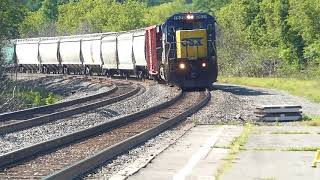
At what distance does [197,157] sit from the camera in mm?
11133

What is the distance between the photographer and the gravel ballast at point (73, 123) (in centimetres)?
1409

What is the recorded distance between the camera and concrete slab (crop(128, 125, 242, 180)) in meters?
9.46

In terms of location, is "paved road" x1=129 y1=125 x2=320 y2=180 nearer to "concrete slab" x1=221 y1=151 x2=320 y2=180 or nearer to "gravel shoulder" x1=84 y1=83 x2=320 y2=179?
"concrete slab" x1=221 y1=151 x2=320 y2=180

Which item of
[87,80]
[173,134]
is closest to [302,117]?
[173,134]

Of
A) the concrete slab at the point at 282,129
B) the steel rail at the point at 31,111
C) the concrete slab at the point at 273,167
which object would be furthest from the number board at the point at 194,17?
the concrete slab at the point at 273,167

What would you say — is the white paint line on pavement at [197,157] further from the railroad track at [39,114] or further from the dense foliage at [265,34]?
the dense foliage at [265,34]

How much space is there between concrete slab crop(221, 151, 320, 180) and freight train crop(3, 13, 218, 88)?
18.2m

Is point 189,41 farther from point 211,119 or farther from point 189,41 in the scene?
point 211,119

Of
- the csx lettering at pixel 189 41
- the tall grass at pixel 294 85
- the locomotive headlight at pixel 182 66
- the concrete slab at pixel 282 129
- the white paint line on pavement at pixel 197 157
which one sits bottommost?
the tall grass at pixel 294 85

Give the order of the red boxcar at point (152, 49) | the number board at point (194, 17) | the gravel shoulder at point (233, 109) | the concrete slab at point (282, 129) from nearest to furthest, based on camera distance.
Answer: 1. the concrete slab at point (282, 129)
2. the gravel shoulder at point (233, 109)
3. the number board at point (194, 17)
4. the red boxcar at point (152, 49)

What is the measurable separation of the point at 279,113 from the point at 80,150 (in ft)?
23.8

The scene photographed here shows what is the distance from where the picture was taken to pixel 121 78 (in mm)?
47375

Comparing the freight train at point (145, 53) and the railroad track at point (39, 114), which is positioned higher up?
the freight train at point (145, 53)

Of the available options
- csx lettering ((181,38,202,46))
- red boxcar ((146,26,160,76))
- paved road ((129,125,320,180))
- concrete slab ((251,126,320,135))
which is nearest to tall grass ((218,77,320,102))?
csx lettering ((181,38,202,46))
